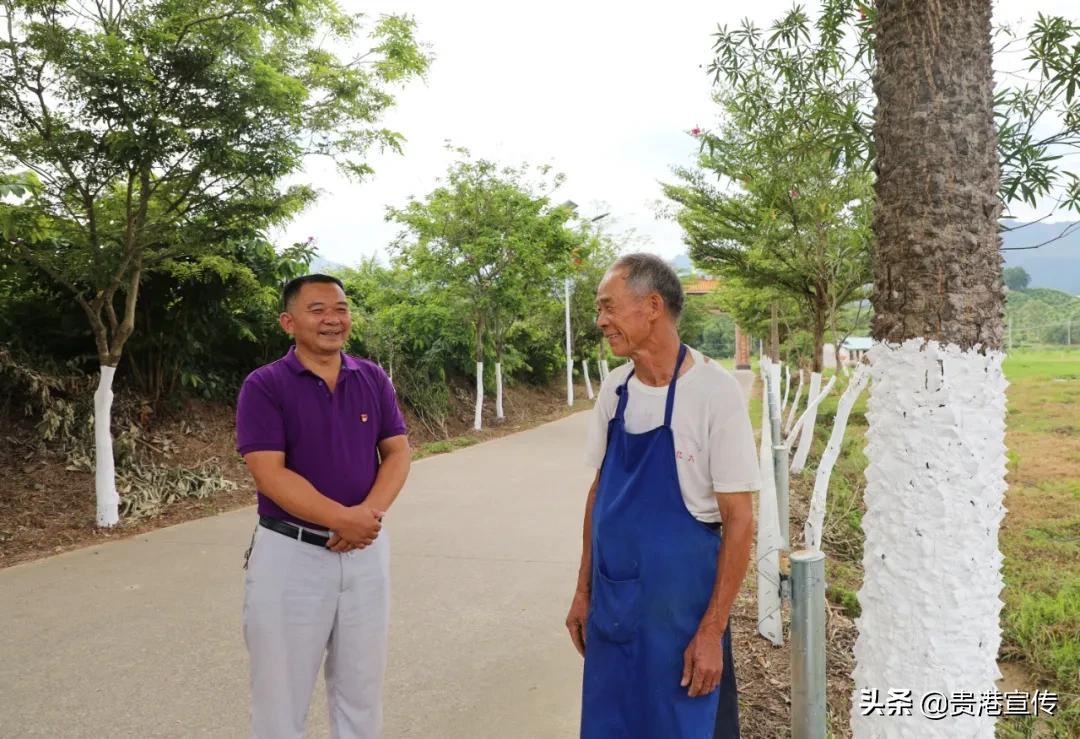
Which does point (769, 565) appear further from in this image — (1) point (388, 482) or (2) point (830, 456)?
(1) point (388, 482)

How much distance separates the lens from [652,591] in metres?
1.92

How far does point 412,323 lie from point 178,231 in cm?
769

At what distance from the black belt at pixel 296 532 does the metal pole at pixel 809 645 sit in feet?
5.13

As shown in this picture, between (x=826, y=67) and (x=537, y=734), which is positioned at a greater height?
(x=826, y=67)

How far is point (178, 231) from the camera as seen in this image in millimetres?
6445

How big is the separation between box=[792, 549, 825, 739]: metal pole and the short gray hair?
94 centimetres

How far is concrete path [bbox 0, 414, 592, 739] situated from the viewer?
123 inches

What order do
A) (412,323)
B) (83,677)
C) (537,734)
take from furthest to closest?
1. (412,323)
2. (83,677)
3. (537,734)

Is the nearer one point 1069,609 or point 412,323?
point 1069,609

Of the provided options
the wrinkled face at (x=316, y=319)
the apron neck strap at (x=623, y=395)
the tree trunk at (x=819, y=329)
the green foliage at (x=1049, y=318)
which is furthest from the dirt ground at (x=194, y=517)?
the green foliage at (x=1049, y=318)

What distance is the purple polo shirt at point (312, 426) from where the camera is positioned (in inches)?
91.1

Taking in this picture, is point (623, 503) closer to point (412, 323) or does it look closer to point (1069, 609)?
point (1069, 609)

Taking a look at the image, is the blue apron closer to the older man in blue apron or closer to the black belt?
the older man in blue apron

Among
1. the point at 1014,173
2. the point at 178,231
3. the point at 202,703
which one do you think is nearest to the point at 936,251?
the point at 1014,173
